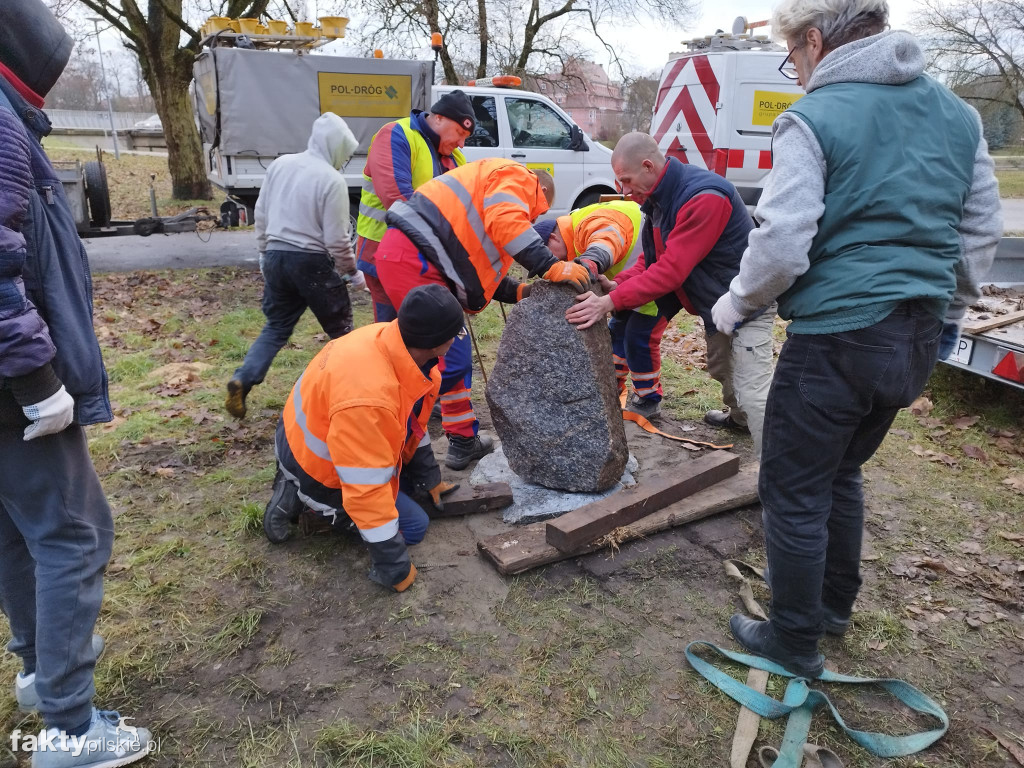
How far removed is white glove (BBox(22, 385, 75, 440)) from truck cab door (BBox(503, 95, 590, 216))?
8.67 m

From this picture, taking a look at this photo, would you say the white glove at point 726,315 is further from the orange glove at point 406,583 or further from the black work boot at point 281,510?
the black work boot at point 281,510

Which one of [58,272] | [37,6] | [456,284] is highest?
[37,6]

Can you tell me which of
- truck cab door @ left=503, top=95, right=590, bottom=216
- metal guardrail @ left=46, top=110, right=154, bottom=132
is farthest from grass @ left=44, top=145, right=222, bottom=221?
metal guardrail @ left=46, top=110, right=154, bottom=132

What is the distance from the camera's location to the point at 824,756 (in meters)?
2.11

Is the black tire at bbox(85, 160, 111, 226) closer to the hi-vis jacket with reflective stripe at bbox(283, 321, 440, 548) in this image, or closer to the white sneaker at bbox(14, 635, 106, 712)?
the hi-vis jacket with reflective stripe at bbox(283, 321, 440, 548)

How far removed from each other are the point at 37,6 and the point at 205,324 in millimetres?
5492

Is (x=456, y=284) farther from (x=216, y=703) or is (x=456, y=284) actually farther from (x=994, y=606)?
(x=994, y=606)

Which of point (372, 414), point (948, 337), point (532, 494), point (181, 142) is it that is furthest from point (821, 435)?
point (181, 142)

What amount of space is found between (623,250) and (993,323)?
2362mm

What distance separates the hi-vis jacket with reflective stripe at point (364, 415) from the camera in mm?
2547

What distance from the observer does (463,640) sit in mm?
2596

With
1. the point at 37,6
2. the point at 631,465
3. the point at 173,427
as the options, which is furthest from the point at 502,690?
the point at 173,427

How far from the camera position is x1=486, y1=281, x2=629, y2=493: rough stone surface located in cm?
350

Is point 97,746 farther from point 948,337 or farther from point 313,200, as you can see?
point 313,200
